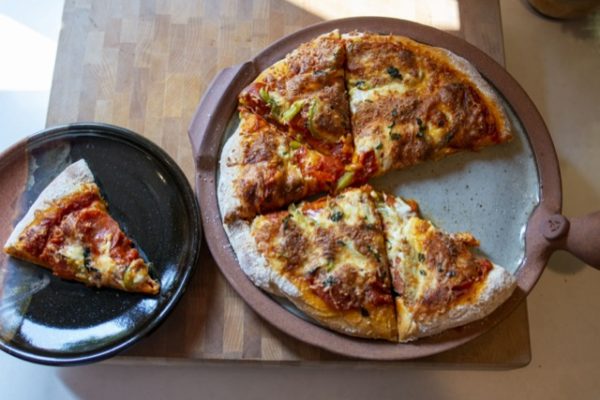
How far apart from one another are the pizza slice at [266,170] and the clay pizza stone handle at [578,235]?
1.08 metres

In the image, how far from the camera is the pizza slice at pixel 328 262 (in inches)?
104

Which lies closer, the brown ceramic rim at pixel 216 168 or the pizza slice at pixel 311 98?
the brown ceramic rim at pixel 216 168

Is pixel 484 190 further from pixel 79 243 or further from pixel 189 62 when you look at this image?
pixel 79 243

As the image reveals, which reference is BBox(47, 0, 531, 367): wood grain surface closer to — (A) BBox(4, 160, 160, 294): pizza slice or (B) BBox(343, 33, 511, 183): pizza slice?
(A) BBox(4, 160, 160, 294): pizza slice

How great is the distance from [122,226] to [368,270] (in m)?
1.28

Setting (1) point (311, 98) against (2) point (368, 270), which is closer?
(2) point (368, 270)

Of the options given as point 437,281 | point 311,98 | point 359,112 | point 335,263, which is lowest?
point 437,281

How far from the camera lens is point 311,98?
118 inches

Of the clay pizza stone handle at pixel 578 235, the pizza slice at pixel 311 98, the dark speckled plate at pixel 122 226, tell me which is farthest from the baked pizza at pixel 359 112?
the clay pizza stone handle at pixel 578 235

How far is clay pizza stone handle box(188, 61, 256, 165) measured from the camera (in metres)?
3.04

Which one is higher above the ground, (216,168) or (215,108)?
(215,108)

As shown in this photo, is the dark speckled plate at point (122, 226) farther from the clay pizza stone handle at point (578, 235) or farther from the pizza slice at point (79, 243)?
the clay pizza stone handle at point (578, 235)

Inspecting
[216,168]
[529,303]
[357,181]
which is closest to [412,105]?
[357,181]

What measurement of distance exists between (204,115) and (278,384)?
1494 millimetres
